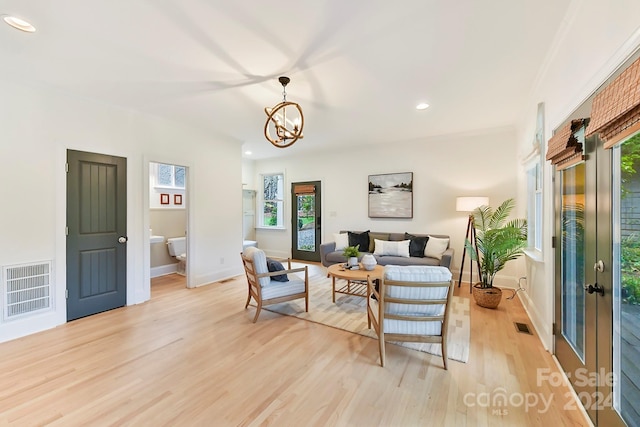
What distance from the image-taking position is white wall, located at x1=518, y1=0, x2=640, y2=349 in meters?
1.34

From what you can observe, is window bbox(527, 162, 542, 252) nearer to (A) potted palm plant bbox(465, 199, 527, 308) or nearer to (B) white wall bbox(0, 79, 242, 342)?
(A) potted palm plant bbox(465, 199, 527, 308)

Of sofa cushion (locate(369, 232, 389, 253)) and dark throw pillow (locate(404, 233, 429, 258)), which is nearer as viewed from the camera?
dark throw pillow (locate(404, 233, 429, 258))

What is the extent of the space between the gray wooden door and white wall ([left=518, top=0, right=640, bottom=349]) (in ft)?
15.8

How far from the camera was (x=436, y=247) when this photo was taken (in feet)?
15.4

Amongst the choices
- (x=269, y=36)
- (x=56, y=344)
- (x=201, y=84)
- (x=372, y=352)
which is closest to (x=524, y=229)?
(x=372, y=352)

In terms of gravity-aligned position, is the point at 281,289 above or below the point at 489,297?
above

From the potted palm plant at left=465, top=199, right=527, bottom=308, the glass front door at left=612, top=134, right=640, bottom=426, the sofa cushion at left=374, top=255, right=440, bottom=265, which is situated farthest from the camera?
the sofa cushion at left=374, top=255, right=440, bottom=265

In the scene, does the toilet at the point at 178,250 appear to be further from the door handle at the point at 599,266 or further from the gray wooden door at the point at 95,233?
the door handle at the point at 599,266

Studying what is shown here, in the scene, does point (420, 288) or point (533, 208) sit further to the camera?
point (533, 208)

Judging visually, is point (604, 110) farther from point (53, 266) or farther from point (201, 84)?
point (53, 266)

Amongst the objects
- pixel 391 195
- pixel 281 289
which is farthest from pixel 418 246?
pixel 281 289

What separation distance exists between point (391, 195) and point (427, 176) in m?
0.79

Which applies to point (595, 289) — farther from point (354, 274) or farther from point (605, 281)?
point (354, 274)

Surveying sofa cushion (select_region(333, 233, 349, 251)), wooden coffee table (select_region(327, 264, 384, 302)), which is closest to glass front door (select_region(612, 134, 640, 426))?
wooden coffee table (select_region(327, 264, 384, 302))
